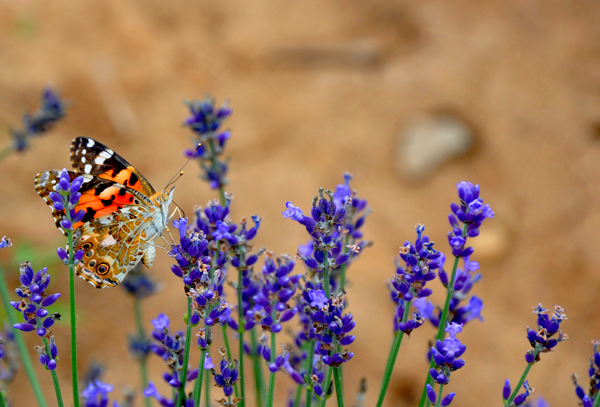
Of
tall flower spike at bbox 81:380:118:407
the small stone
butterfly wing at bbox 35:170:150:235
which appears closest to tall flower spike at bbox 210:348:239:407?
tall flower spike at bbox 81:380:118:407

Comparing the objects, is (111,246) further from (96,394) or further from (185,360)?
Answer: (185,360)

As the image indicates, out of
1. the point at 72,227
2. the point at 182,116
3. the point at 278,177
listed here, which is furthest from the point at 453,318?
the point at 182,116

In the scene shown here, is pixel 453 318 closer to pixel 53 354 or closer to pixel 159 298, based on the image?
pixel 53 354

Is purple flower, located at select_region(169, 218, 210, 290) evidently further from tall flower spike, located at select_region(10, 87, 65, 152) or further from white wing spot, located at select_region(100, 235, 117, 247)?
tall flower spike, located at select_region(10, 87, 65, 152)

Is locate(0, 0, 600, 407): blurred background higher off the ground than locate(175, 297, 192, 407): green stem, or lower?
higher

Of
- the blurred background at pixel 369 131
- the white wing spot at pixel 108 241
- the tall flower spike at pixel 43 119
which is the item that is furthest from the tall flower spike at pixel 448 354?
the blurred background at pixel 369 131

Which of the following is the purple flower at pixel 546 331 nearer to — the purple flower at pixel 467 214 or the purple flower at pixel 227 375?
the purple flower at pixel 467 214

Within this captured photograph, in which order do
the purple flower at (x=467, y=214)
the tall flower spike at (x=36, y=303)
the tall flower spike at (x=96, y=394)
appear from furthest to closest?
the tall flower spike at (x=96, y=394)
the purple flower at (x=467, y=214)
the tall flower spike at (x=36, y=303)
